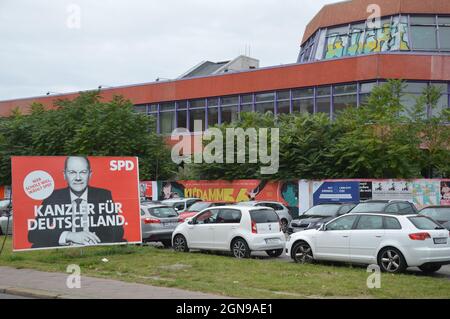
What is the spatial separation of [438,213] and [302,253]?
5.11 metres

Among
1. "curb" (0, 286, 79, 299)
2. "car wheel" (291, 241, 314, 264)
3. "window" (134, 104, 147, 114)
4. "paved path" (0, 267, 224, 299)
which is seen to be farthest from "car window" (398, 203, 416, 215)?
"window" (134, 104, 147, 114)

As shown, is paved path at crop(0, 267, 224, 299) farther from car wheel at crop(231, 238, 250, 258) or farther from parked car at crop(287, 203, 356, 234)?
parked car at crop(287, 203, 356, 234)

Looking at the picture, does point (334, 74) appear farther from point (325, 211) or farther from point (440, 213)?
point (440, 213)

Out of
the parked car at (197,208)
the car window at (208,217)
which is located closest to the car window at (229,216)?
the car window at (208,217)

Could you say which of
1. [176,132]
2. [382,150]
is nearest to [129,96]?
[176,132]

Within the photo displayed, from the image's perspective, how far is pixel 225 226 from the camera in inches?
687

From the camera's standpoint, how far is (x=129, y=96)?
50.2m

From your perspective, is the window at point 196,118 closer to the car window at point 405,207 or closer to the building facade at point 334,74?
the building facade at point 334,74

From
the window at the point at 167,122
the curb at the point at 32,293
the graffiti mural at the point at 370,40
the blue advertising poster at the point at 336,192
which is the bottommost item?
the curb at the point at 32,293

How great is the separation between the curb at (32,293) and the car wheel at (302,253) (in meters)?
6.85

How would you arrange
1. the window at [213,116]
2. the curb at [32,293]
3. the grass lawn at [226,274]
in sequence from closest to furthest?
1. the curb at [32,293]
2. the grass lawn at [226,274]
3. the window at [213,116]

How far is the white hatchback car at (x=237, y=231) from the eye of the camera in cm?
1688

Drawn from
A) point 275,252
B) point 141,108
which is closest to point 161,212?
point 275,252

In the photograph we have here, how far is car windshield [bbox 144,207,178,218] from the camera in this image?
20.0m
